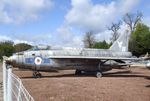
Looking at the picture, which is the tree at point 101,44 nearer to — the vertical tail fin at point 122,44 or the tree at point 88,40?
the tree at point 88,40

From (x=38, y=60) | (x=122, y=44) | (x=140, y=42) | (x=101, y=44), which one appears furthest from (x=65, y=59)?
(x=101, y=44)

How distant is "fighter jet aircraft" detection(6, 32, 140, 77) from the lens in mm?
25681

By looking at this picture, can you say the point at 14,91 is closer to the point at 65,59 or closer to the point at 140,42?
the point at 65,59

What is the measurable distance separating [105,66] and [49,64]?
5.23 metres

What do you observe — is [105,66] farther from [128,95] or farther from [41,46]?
[128,95]

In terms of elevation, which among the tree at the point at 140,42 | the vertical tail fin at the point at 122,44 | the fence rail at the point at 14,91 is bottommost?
the fence rail at the point at 14,91

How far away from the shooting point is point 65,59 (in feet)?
88.4

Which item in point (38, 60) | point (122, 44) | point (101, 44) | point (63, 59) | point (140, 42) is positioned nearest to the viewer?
point (38, 60)

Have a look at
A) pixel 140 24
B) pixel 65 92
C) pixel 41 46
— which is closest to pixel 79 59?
pixel 41 46

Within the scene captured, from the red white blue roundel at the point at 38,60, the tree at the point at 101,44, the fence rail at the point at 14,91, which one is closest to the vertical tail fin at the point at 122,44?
the red white blue roundel at the point at 38,60

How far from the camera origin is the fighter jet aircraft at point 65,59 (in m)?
25.7

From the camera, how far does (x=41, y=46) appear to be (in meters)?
26.8

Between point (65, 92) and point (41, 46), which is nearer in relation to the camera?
point (65, 92)

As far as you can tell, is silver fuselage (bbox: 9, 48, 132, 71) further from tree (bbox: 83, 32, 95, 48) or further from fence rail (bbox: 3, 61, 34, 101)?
tree (bbox: 83, 32, 95, 48)
